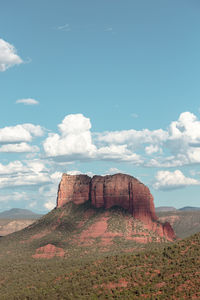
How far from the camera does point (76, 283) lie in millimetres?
91812

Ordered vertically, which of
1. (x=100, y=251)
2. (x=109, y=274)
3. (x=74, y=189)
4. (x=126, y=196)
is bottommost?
(x=109, y=274)

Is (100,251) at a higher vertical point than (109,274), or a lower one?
higher

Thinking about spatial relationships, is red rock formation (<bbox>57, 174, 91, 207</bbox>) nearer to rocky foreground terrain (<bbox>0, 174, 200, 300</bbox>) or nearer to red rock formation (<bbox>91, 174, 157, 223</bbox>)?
rocky foreground terrain (<bbox>0, 174, 200, 300</bbox>)

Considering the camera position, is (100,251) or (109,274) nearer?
(109,274)

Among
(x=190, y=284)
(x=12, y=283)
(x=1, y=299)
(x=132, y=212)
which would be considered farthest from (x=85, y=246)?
(x=190, y=284)

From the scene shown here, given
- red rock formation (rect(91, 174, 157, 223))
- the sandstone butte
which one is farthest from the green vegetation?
red rock formation (rect(91, 174, 157, 223))

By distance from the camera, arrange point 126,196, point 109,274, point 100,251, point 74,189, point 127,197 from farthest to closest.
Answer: point 74,189, point 126,196, point 127,197, point 100,251, point 109,274

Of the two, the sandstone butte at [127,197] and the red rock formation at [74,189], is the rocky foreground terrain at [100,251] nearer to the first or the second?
the sandstone butte at [127,197]

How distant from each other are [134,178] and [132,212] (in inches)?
513

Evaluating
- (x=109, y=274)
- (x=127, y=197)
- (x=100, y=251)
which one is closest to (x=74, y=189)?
(x=127, y=197)

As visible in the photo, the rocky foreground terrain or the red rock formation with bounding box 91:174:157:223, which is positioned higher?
the red rock formation with bounding box 91:174:157:223

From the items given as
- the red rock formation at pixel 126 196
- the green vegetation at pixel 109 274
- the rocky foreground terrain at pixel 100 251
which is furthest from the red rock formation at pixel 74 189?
the green vegetation at pixel 109 274

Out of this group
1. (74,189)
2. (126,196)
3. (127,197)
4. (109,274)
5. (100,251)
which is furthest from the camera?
(74,189)

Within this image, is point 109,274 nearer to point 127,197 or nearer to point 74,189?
point 127,197
